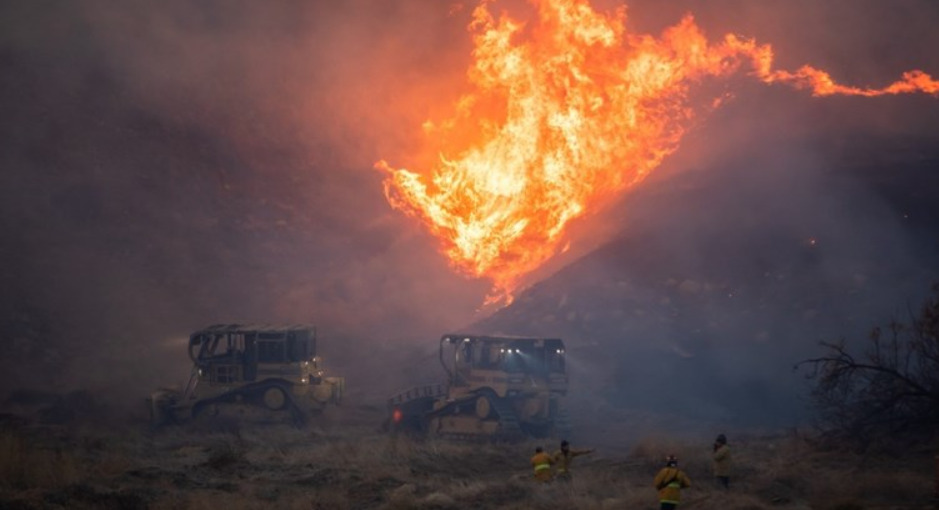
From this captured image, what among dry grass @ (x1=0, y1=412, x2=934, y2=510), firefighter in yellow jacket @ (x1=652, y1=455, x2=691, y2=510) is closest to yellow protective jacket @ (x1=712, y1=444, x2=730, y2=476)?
dry grass @ (x1=0, y1=412, x2=934, y2=510)

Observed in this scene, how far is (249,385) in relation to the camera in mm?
27656

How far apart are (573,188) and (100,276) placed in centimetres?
2796

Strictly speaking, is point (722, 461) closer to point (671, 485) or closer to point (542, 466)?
point (671, 485)

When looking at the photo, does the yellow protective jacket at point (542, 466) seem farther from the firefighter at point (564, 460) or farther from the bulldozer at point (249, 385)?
the bulldozer at point (249, 385)

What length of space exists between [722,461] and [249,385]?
16.5 metres

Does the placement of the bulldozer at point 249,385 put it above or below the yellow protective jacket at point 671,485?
above

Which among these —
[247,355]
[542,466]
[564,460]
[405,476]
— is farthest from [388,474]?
[247,355]

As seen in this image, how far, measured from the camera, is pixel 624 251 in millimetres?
45188

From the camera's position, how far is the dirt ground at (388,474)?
15.6 metres

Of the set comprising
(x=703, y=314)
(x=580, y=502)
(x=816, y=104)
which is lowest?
(x=580, y=502)

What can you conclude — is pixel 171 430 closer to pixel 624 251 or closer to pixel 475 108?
pixel 624 251

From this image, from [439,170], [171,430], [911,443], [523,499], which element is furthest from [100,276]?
[911,443]

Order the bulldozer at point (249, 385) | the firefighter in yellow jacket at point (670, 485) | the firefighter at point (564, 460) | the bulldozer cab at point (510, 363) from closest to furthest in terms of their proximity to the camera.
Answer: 1. the firefighter in yellow jacket at point (670, 485)
2. the firefighter at point (564, 460)
3. the bulldozer cab at point (510, 363)
4. the bulldozer at point (249, 385)

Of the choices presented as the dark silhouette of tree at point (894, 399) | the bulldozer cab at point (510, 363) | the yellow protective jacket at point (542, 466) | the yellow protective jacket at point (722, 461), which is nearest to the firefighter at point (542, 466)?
the yellow protective jacket at point (542, 466)
